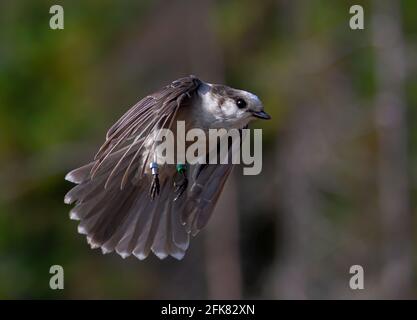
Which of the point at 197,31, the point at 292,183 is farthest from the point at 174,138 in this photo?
the point at 197,31

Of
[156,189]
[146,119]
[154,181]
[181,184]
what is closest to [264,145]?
[181,184]

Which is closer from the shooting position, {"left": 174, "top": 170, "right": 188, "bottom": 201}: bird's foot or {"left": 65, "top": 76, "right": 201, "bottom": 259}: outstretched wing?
{"left": 174, "top": 170, "right": 188, "bottom": 201}: bird's foot

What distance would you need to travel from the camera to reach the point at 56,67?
14.5m

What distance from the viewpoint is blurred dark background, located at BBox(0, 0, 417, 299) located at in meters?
13.4

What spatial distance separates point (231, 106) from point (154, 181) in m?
0.74

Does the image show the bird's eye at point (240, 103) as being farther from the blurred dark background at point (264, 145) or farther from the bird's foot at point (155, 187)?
the blurred dark background at point (264, 145)

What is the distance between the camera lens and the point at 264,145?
1430 centimetres

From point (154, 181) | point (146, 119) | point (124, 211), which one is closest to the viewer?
point (146, 119)

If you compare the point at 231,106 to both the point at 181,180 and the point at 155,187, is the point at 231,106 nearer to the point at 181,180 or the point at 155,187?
the point at 181,180

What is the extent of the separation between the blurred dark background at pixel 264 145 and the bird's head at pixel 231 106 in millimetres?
5465

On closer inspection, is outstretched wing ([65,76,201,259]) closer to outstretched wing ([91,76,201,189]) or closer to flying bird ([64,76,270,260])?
flying bird ([64,76,270,260])

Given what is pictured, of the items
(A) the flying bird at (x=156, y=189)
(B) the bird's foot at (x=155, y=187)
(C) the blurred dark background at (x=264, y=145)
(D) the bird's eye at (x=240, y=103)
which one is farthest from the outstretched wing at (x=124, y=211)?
(C) the blurred dark background at (x=264, y=145)

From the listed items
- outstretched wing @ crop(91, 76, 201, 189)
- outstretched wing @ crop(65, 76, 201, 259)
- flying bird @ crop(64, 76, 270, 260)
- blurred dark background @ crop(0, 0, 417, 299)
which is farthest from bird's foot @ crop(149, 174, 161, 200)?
blurred dark background @ crop(0, 0, 417, 299)

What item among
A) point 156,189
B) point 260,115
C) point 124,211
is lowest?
point 124,211
